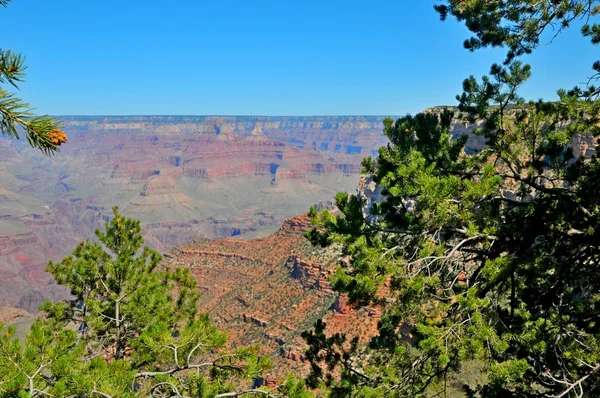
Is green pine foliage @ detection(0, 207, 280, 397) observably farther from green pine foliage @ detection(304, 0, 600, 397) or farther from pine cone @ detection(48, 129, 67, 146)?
pine cone @ detection(48, 129, 67, 146)

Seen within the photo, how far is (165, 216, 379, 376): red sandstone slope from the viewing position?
3694 cm

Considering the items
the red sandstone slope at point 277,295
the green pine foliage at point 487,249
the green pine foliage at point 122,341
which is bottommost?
the red sandstone slope at point 277,295

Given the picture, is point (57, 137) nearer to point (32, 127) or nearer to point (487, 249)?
point (32, 127)

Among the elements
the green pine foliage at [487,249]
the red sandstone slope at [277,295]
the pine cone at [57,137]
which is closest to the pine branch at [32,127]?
the pine cone at [57,137]

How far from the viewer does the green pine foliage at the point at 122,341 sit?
5473 millimetres

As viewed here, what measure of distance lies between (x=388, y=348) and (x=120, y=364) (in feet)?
13.9

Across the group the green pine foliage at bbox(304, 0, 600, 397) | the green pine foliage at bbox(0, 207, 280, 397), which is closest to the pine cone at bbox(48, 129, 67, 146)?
the green pine foliage at bbox(0, 207, 280, 397)

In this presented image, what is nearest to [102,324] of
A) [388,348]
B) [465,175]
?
[388,348]

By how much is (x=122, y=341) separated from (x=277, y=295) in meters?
45.7

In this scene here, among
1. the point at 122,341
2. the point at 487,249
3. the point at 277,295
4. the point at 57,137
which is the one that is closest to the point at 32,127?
the point at 57,137

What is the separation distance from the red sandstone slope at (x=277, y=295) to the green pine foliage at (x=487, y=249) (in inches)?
809

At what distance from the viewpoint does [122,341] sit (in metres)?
10.6

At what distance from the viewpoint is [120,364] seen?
228 inches

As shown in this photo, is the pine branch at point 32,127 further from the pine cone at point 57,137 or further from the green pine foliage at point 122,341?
the green pine foliage at point 122,341
